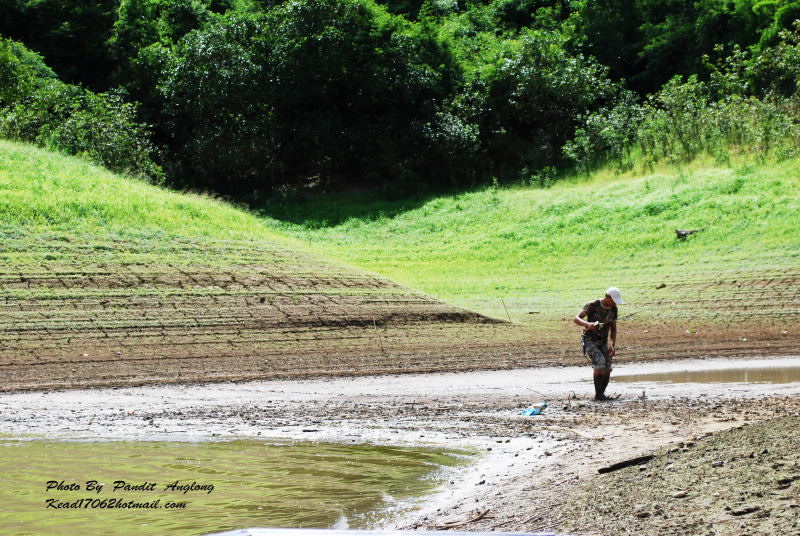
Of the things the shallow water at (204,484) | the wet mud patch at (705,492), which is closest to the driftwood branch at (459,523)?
the wet mud patch at (705,492)

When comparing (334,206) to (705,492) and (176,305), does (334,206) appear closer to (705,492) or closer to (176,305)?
(176,305)

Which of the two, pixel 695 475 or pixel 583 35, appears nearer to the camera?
pixel 695 475

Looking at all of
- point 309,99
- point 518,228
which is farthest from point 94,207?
point 309,99

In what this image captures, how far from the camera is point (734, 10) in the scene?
44219 millimetres

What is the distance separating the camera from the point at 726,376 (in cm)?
1420

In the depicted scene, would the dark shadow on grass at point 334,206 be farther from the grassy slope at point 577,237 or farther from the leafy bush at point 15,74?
the leafy bush at point 15,74

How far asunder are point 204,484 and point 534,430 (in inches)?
149

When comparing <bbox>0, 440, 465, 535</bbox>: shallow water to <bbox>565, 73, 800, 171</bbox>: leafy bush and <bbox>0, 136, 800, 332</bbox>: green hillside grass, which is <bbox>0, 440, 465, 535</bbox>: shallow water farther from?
<bbox>565, 73, 800, 171</bbox>: leafy bush

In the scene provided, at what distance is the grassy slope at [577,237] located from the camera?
77.2 ft

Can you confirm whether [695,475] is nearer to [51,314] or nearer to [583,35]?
[51,314]

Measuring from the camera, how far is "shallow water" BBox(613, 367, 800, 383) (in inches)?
539

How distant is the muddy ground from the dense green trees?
79.0 feet

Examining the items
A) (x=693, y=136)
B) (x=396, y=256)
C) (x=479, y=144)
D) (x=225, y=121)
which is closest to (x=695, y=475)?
(x=396, y=256)

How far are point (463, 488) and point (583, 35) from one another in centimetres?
4228
